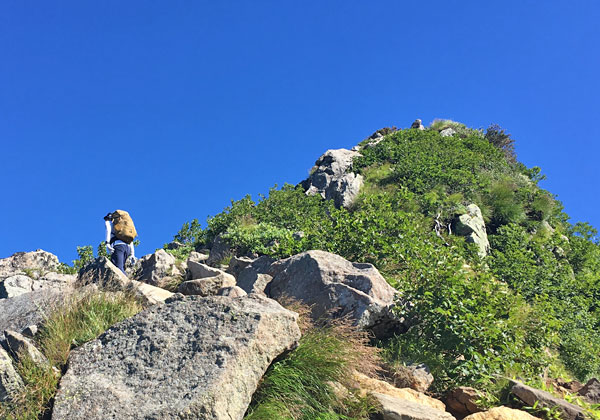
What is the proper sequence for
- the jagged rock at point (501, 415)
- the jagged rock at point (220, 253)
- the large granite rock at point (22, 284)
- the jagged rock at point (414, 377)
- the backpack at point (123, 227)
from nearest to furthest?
the jagged rock at point (501, 415)
the jagged rock at point (414, 377)
the large granite rock at point (22, 284)
the backpack at point (123, 227)
the jagged rock at point (220, 253)

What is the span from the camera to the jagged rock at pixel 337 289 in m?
8.98

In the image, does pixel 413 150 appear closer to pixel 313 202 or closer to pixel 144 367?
pixel 313 202

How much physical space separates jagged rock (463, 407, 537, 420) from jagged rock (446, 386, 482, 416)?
0.53 m

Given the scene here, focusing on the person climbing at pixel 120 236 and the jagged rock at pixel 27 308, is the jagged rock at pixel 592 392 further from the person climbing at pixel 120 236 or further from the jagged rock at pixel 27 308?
the person climbing at pixel 120 236

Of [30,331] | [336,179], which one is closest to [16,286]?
[30,331]

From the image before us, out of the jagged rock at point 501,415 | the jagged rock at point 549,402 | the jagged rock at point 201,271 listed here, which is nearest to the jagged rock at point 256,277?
the jagged rock at point 201,271

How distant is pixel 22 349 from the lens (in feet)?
20.5

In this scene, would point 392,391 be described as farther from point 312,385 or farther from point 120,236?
point 120,236

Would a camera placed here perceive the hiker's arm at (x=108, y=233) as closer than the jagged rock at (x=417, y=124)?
Yes

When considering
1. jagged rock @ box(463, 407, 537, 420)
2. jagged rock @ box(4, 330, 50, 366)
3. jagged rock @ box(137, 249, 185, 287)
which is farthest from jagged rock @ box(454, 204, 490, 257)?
jagged rock @ box(4, 330, 50, 366)

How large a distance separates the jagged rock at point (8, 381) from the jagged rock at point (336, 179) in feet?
59.9

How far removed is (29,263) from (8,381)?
11681 mm

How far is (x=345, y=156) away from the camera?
31.4 metres

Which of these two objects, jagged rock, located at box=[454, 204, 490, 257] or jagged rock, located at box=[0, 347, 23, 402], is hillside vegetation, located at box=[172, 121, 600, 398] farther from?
jagged rock, located at box=[0, 347, 23, 402]
